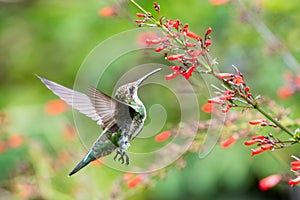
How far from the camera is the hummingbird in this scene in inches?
84.2

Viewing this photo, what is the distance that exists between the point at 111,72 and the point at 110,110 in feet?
11.9

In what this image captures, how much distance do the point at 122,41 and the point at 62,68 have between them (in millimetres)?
969

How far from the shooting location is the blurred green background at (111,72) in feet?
13.8

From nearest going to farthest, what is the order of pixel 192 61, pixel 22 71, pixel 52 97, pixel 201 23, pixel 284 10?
pixel 192 61, pixel 284 10, pixel 201 23, pixel 52 97, pixel 22 71

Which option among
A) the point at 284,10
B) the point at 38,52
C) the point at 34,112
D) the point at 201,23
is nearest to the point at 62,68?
the point at 38,52

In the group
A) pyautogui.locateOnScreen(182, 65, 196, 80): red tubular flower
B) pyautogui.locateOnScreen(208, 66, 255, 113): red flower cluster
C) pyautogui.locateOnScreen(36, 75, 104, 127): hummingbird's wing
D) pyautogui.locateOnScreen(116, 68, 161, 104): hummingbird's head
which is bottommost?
pyautogui.locateOnScreen(36, 75, 104, 127): hummingbird's wing

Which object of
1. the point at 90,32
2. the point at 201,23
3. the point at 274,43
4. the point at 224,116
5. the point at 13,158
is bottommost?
the point at 13,158

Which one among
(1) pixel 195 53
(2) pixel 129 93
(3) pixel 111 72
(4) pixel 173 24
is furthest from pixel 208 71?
(3) pixel 111 72

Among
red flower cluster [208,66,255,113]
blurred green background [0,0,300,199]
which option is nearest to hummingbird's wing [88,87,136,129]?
red flower cluster [208,66,255,113]

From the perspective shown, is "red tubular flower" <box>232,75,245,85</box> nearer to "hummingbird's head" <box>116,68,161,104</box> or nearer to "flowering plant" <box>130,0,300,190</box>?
"flowering plant" <box>130,0,300,190</box>

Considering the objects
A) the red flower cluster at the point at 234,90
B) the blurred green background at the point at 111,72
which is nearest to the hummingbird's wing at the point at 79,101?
the red flower cluster at the point at 234,90

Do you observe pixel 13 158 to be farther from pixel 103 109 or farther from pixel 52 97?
pixel 103 109

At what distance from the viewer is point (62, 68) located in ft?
21.3

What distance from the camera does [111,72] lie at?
578cm
